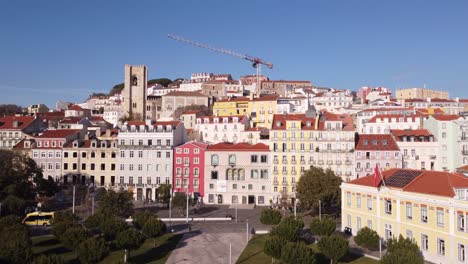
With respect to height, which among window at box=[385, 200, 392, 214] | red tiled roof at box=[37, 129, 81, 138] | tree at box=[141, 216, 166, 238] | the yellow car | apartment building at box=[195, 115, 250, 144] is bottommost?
the yellow car

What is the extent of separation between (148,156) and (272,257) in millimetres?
43661

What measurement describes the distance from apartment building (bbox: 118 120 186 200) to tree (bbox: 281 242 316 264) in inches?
1799

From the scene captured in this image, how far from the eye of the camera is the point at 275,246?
1511 inches

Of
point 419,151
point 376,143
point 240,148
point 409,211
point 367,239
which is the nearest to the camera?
point 367,239

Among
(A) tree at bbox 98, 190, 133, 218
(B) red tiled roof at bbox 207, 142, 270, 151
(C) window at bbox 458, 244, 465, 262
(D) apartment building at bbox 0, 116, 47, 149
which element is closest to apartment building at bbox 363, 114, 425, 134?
(B) red tiled roof at bbox 207, 142, 270, 151

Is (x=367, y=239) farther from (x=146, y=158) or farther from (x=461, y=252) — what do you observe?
(x=146, y=158)

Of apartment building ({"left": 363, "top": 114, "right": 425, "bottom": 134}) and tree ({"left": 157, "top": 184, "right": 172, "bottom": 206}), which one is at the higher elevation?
apartment building ({"left": 363, "top": 114, "right": 425, "bottom": 134})

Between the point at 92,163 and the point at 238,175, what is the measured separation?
936 inches

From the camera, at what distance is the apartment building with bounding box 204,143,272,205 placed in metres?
76.5

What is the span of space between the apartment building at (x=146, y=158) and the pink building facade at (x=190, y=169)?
111cm

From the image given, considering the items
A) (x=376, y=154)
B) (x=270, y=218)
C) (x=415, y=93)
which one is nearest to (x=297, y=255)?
(x=270, y=218)

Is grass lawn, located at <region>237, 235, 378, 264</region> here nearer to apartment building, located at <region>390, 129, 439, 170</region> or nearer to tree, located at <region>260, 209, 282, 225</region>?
tree, located at <region>260, 209, 282, 225</region>

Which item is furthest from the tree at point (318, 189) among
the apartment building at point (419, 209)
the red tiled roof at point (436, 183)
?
the red tiled roof at point (436, 183)

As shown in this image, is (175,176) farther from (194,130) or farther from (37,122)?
(37,122)
